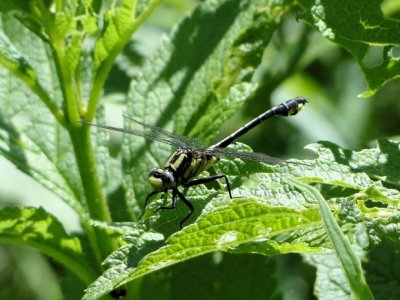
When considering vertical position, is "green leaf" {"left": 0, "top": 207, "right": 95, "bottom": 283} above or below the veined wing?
below

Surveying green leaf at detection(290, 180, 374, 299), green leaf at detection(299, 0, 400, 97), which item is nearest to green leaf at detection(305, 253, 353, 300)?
green leaf at detection(299, 0, 400, 97)

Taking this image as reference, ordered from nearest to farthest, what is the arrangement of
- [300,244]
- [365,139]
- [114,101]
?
[300,244] → [114,101] → [365,139]

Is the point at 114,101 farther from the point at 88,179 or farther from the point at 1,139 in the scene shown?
the point at 88,179

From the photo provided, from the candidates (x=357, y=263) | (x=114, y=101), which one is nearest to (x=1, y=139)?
(x=114, y=101)

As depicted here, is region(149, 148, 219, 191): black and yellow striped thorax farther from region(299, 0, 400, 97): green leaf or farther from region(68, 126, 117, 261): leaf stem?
region(299, 0, 400, 97): green leaf

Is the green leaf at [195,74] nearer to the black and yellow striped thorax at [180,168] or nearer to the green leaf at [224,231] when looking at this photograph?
the black and yellow striped thorax at [180,168]

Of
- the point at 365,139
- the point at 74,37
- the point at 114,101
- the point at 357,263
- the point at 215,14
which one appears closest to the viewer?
the point at 357,263

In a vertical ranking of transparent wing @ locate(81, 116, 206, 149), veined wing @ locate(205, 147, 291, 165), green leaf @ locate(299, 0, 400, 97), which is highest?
green leaf @ locate(299, 0, 400, 97)

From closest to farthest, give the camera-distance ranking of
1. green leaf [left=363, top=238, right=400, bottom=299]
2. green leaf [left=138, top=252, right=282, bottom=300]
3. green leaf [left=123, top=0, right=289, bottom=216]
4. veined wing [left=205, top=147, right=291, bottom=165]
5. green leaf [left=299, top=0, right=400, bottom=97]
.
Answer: veined wing [left=205, top=147, right=291, bottom=165] → green leaf [left=299, top=0, right=400, bottom=97] → green leaf [left=363, top=238, right=400, bottom=299] → green leaf [left=138, top=252, right=282, bottom=300] → green leaf [left=123, top=0, right=289, bottom=216]

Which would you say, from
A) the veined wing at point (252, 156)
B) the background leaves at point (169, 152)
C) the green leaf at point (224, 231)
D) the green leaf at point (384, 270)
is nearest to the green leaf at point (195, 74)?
the background leaves at point (169, 152)
